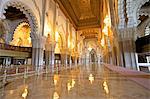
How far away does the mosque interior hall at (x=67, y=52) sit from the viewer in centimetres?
221

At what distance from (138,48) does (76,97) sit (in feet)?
26.0

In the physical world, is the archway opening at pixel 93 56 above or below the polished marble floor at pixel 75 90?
above

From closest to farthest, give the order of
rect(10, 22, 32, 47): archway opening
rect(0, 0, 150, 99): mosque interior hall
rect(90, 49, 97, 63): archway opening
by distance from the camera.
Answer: rect(0, 0, 150, 99): mosque interior hall, rect(10, 22, 32, 47): archway opening, rect(90, 49, 97, 63): archway opening

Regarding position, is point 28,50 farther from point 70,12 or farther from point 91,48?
point 91,48

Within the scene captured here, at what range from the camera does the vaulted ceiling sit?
15.9 m

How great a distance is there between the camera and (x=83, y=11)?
18.9 meters

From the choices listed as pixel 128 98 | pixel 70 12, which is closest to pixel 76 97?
pixel 128 98

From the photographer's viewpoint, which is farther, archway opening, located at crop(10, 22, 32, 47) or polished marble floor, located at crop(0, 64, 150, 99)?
archway opening, located at crop(10, 22, 32, 47)

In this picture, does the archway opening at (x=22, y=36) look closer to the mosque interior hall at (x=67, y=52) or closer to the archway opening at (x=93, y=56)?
the mosque interior hall at (x=67, y=52)

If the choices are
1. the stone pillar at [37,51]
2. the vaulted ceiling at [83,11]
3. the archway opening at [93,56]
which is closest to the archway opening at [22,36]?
the vaulted ceiling at [83,11]

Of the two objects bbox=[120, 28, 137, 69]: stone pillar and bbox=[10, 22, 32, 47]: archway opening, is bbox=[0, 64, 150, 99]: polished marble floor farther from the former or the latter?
bbox=[10, 22, 32, 47]: archway opening

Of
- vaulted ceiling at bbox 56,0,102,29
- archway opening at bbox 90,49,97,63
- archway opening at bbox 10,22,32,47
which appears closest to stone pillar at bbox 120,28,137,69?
vaulted ceiling at bbox 56,0,102,29

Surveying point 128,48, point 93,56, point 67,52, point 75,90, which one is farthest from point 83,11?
point 93,56

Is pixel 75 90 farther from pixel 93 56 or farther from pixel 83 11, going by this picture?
→ pixel 93 56
